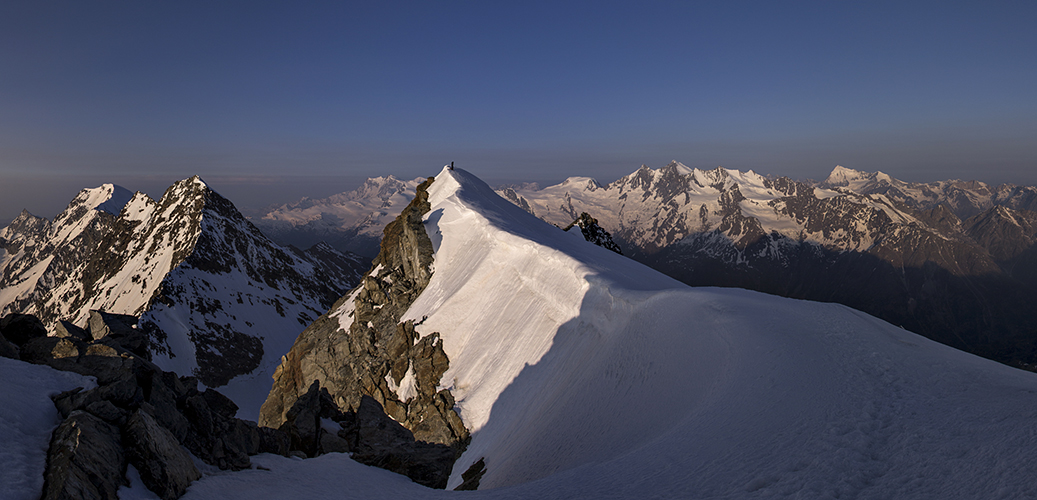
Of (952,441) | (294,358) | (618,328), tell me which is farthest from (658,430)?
(294,358)

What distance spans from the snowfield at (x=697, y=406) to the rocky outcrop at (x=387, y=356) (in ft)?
6.72

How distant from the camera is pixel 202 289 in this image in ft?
384

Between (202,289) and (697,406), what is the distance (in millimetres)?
132717

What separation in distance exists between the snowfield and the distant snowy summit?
7905 centimetres

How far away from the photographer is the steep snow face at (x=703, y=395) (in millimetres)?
10883

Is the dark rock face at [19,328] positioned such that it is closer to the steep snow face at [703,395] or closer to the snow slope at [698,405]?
the snow slope at [698,405]

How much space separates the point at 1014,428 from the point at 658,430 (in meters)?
9.66

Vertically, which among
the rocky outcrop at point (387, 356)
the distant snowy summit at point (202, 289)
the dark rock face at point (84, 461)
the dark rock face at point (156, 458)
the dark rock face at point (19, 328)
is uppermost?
the dark rock face at point (19, 328)

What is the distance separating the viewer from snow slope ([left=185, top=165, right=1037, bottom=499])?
1084 cm

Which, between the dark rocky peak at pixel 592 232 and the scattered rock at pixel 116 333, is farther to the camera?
the dark rocky peak at pixel 592 232

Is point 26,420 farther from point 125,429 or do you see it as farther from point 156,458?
point 156,458

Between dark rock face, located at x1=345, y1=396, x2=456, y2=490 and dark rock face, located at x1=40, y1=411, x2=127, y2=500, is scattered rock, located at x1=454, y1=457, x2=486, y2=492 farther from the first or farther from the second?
dark rock face, located at x1=40, y1=411, x2=127, y2=500

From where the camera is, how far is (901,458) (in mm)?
10773

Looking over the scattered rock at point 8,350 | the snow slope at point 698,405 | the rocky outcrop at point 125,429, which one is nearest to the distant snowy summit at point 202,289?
the snow slope at point 698,405
